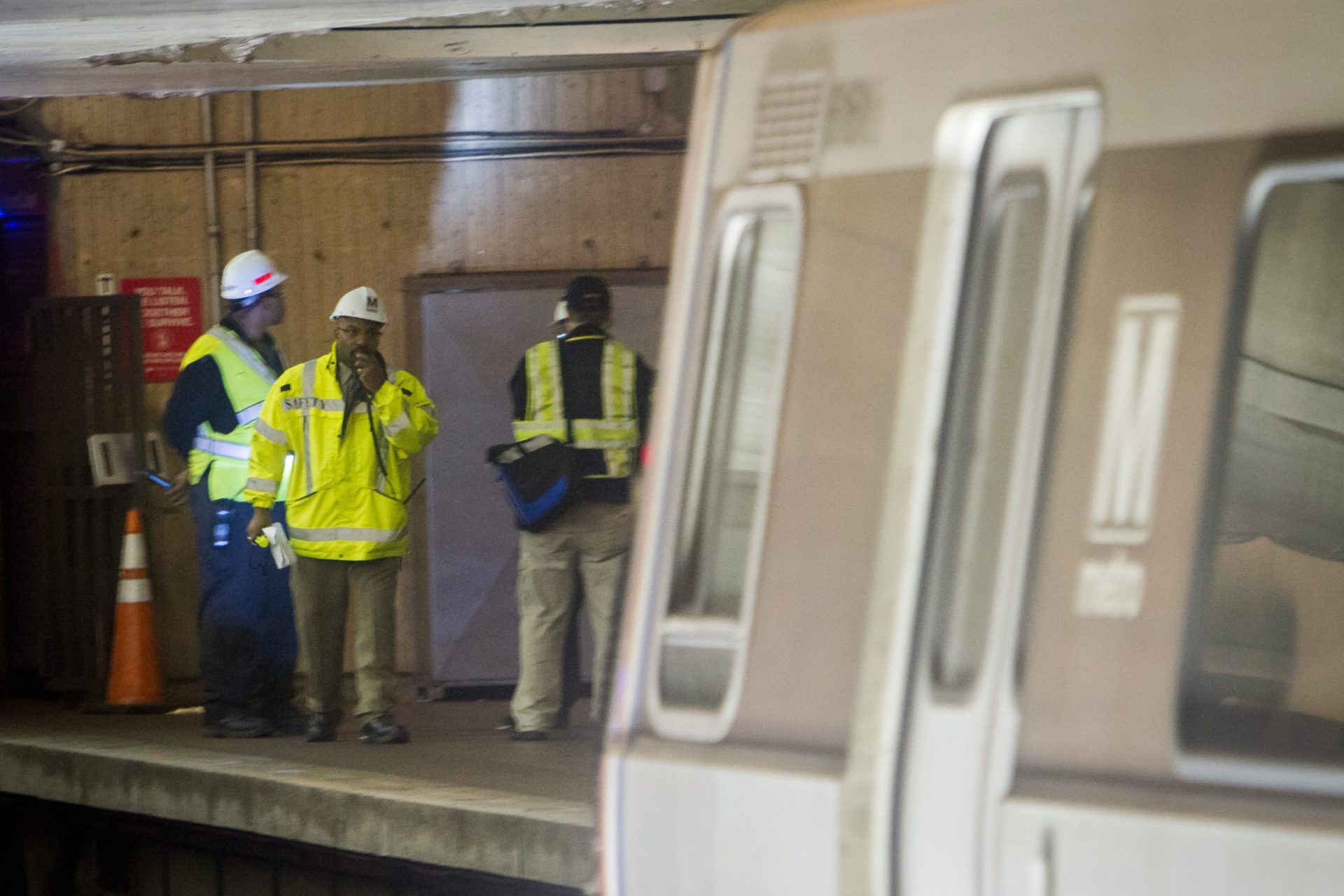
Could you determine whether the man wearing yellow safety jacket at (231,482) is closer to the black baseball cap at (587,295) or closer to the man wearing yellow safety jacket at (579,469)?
the man wearing yellow safety jacket at (579,469)

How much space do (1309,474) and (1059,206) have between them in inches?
38.9

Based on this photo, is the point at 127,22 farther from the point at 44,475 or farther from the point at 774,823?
the point at 44,475

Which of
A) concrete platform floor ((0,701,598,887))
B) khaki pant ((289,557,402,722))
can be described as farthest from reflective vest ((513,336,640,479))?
concrete platform floor ((0,701,598,887))

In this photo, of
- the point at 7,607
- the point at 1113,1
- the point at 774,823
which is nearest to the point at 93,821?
the point at 7,607

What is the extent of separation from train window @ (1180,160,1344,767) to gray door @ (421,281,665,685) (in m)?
5.55

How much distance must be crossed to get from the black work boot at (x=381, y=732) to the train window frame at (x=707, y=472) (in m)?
4.09

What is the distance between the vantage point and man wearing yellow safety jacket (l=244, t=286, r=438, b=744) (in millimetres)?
6809

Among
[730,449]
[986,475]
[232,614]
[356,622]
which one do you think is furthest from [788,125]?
[232,614]

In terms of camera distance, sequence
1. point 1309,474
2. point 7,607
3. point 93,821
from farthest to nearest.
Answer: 1. point 7,607
2. point 93,821
3. point 1309,474

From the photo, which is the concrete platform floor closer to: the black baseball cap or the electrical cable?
the black baseball cap

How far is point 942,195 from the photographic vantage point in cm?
271

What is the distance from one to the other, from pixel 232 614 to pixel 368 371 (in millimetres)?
1318

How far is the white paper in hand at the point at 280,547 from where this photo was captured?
6.99 m

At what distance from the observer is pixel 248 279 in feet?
23.9
